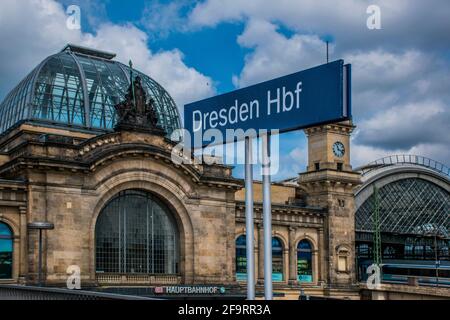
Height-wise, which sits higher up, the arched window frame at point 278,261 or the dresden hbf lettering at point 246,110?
the dresden hbf lettering at point 246,110

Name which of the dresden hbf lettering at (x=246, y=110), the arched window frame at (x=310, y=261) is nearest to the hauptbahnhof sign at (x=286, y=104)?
the dresden hbf lettering at (x=246, y=110)

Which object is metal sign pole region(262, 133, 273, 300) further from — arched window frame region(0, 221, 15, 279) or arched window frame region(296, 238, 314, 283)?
arched window frame region(296, 238, 314, 283)

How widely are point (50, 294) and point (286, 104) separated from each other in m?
11.3

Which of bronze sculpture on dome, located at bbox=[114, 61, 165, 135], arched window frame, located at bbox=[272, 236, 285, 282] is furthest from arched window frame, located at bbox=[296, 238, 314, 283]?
bronze sculpture on dome, located at bbox=[114, 61, 165, 135]

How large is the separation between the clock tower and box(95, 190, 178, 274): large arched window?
1760 centimetres

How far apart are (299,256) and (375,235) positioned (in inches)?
543

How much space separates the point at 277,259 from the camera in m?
64.6

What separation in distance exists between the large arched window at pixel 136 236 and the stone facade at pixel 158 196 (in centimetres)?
74

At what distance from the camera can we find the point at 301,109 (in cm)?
1677

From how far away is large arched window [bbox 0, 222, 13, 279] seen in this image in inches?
Result: 1892

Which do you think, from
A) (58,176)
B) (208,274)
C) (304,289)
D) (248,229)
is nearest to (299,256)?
(304,289)

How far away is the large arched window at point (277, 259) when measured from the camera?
64125mm

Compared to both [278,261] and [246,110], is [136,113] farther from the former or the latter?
[246,110]

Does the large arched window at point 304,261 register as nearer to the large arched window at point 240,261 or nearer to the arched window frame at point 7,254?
the large arched window at point 240,261
